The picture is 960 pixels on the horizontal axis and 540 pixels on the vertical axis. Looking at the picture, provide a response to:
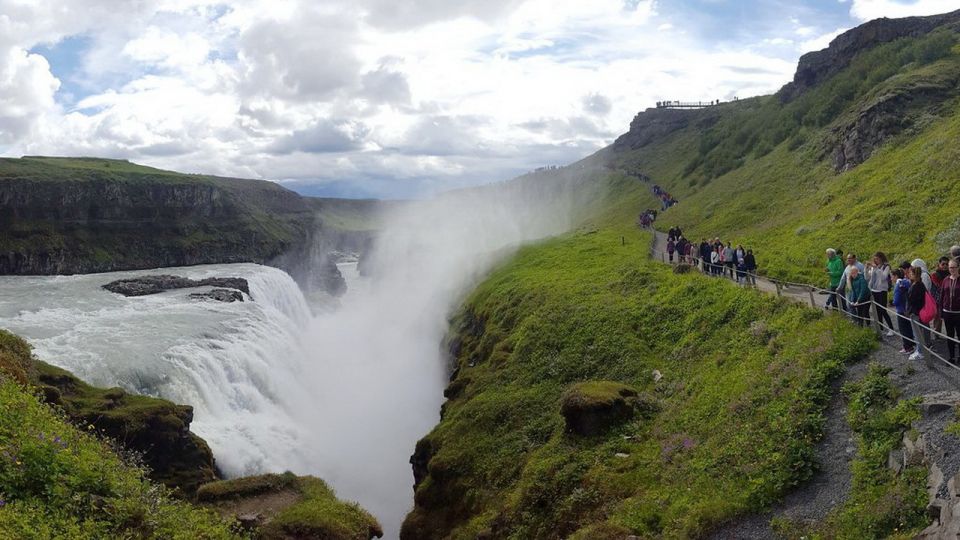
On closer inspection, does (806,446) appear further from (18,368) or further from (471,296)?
(471,296)

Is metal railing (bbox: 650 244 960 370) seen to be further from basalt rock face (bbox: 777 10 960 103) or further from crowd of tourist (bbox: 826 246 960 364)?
basalt rock face (bbox: 777 10 960 103)

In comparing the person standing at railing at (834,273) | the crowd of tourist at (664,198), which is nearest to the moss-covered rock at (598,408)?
the person standing at railing at (834,273)

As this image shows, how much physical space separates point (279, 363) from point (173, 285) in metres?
29.8

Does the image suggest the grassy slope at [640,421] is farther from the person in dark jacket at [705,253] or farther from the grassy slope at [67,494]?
the grassy slope at [67,494]

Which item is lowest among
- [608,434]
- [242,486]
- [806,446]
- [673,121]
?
[242,486]

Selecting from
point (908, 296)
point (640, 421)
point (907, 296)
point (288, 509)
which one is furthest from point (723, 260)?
point (288, 509)

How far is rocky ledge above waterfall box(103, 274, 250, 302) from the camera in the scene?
61.6 metres

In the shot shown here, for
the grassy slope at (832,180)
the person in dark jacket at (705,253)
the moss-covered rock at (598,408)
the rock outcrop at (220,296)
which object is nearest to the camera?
the moss-covered rock at (598,408)

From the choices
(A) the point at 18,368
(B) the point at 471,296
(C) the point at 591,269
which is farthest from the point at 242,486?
(B) the point at 471,296

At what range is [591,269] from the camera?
42094mm

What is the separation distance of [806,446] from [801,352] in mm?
4523

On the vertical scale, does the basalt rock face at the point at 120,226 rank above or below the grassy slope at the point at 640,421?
above

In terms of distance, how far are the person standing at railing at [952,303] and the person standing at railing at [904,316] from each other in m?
0.73

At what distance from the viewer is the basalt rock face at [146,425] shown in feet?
81.6
